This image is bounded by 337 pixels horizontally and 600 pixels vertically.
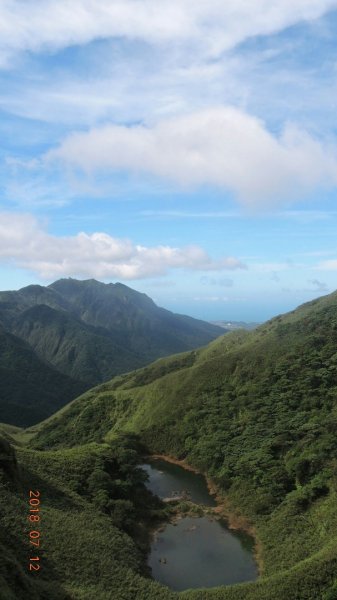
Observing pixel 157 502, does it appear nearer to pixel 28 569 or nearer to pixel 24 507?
pixel 24 507

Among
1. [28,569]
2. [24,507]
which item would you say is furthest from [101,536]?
[28,569]

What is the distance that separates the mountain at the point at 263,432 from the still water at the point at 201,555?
212 centimetres

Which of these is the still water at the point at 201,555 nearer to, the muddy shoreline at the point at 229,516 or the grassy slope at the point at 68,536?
the muddy shoreline at the point at 229,516

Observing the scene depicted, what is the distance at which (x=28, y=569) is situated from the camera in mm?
32844

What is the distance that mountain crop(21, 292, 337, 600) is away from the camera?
132 ft

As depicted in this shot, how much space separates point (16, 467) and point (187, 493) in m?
25.4

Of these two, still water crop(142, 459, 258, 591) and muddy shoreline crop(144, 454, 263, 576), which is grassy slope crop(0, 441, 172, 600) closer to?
still water crop(142, 459, 258, 591)
